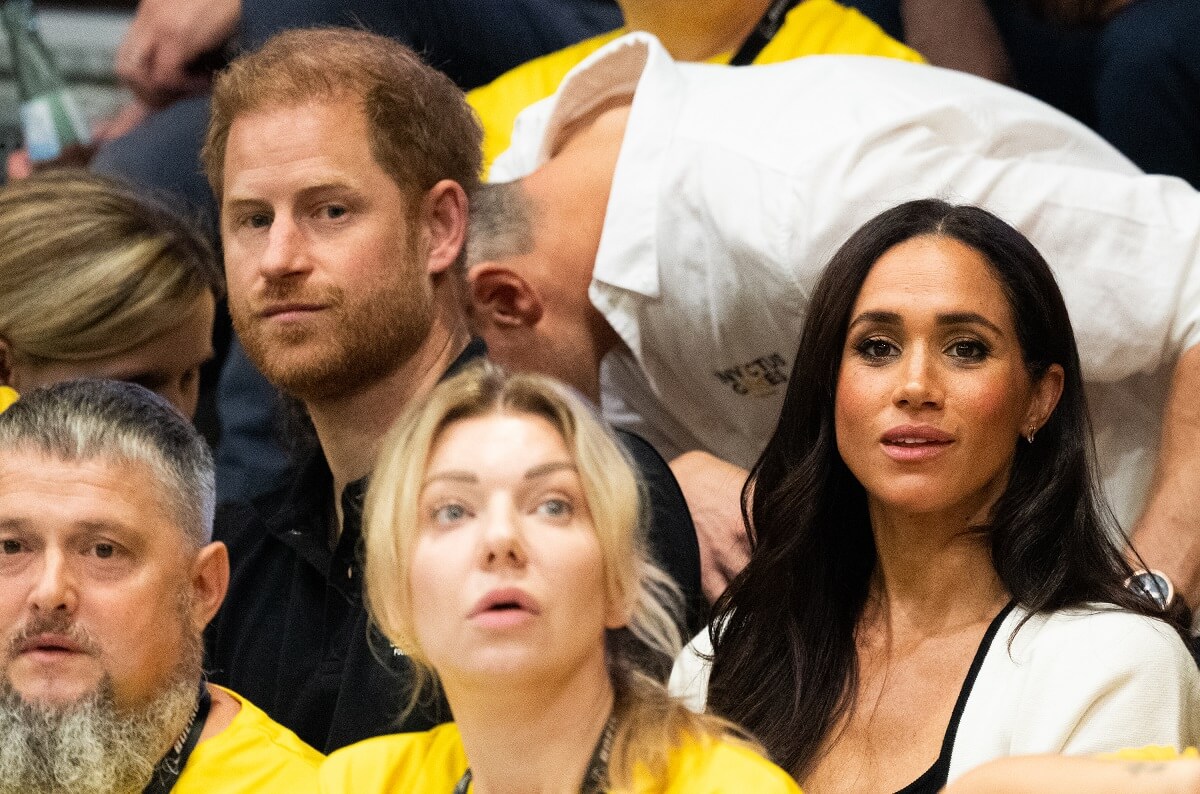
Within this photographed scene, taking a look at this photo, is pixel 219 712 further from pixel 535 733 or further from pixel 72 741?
pixel 535 733

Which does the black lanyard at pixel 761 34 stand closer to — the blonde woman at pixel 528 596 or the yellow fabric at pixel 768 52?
the yellow fabric at pixel 768 52

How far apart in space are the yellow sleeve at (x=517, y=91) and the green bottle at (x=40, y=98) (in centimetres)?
85

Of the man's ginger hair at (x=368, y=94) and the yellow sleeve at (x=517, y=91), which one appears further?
the yellow sleeve at (x=517, y=91)

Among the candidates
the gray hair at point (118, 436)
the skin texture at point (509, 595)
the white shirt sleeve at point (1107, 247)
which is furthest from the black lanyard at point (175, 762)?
the white shirt sleeve at point (1107, 247)

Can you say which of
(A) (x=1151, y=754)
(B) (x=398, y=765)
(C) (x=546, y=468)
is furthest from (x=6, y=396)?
(A) (x=1151, y=754)


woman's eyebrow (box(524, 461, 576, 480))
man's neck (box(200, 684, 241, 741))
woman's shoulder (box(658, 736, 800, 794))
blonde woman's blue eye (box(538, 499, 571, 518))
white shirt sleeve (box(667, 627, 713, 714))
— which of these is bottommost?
white shirt sleeve (box(667, 627, 713, 714))

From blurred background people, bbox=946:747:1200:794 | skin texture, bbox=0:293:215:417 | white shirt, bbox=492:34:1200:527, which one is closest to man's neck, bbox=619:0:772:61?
white shirt, bbox=492:34:1200:527

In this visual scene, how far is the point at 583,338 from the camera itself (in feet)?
9.36

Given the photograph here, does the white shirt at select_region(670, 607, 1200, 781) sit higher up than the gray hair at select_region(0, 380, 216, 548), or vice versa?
the gray hair at select_region(0, 380, 216, 548)

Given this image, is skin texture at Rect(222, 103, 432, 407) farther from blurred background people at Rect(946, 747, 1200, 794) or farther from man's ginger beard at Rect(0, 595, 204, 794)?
blurred background people at Rect(946, 747, 1200, 794)

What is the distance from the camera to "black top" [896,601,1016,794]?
1.95m

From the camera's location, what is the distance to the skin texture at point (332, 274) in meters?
2.44

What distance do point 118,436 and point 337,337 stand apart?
47 cm

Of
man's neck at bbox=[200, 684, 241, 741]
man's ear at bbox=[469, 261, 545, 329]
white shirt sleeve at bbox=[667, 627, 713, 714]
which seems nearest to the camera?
man's neck at bbox=[200, 684, 241, 741]
